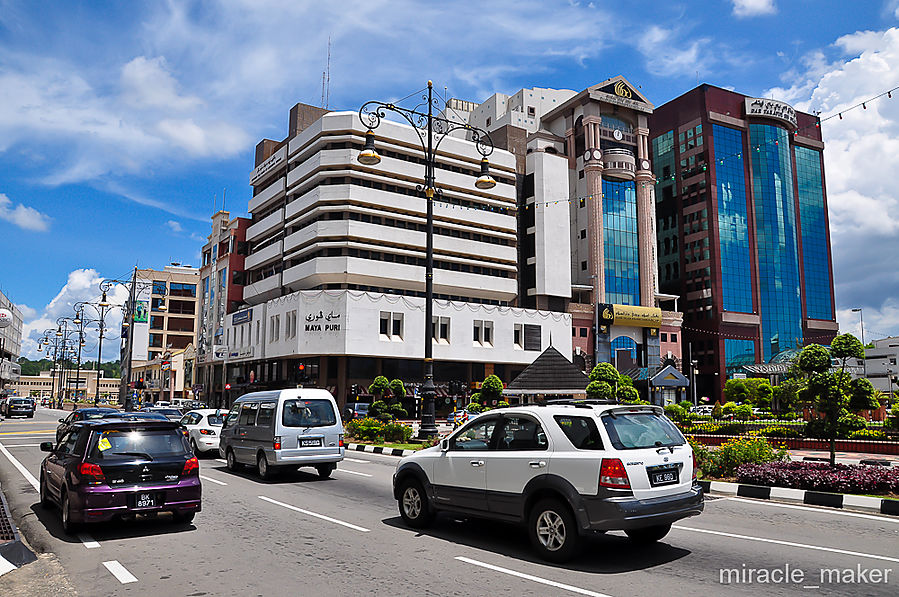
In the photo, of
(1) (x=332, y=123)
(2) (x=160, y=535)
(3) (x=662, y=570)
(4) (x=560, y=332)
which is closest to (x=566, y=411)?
(3) (x=662, y=570)

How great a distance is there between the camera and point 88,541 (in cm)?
855

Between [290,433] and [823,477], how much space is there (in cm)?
1098

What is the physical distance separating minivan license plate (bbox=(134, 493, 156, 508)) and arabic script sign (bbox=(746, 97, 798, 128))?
314 ft

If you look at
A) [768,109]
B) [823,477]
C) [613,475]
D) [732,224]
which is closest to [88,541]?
[613,475]

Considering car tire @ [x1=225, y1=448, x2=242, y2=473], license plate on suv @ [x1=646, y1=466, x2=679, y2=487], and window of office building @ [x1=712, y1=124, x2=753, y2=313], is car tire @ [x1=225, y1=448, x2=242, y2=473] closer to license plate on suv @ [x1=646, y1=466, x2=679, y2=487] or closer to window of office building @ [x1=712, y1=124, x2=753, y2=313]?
license plate on suv @ [x1=646, y1=466, x2=679, y2=487]

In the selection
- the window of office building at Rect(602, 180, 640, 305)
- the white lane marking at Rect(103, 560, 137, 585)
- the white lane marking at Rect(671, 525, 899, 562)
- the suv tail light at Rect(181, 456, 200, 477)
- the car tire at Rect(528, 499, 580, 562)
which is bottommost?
the white lane marking at Rect(103, 560, 137, 585)

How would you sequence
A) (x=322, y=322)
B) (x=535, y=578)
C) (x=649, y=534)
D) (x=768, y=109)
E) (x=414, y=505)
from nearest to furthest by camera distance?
(x=535, y=578) → (x=649, y=534) → (x=414, y=505) → (x=322, y=322) → (x=768, y=109)

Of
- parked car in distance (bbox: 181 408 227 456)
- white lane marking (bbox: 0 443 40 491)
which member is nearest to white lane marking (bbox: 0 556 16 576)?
white lane marking (bbox: 0 443 40 491)

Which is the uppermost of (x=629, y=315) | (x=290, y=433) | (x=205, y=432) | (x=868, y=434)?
(x=629, y=315)

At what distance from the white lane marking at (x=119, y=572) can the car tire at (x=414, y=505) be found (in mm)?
3600

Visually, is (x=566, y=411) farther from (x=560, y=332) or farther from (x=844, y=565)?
(x=560, y=332)

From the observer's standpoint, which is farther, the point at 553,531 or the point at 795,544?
the point at 795,544

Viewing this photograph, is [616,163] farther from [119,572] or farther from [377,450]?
[119,572]

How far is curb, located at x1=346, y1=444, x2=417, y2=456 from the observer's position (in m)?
21.4
